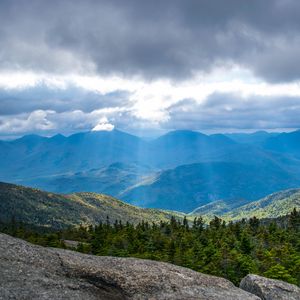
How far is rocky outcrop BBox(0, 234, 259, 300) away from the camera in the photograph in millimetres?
31438

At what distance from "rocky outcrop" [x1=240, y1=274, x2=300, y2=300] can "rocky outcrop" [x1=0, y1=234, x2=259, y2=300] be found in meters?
4.03

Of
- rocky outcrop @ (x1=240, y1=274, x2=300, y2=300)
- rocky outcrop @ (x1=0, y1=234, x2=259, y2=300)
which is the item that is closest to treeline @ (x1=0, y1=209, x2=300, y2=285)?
rocky outcrop @ (x1=240, y1=274, x2=300, y2=300)

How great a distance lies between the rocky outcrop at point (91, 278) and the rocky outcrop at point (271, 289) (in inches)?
159

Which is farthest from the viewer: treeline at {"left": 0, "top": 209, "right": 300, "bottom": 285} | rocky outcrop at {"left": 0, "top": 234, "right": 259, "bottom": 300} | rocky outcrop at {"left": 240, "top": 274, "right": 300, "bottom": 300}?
treeline at {"left": 0, "top": 209, "right": 300, "bottom": 285}

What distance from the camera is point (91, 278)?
118 ft

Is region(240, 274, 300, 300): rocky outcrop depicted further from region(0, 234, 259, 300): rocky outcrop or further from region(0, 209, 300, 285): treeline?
region(0, 209, 300, 285): treeline

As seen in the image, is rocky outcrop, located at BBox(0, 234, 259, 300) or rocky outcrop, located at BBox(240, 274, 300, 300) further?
rocky outcrop, located at BBox(240, 274, 300, 300)

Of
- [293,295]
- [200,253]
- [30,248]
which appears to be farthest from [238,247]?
[30,248]

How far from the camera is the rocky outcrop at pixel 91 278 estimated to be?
3144 cm

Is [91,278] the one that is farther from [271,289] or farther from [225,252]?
[225,252]

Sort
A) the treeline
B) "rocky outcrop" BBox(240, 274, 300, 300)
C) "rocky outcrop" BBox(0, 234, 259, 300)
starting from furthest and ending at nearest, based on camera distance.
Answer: the treeline → "rocky outcrop" BBox(240, 274, 300, 300) → "rocky outcrop" BBox(0, 234, 259, 300)

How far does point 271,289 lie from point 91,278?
2016 cm

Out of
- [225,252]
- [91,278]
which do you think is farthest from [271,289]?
[225,252]

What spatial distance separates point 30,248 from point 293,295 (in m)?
28.8
